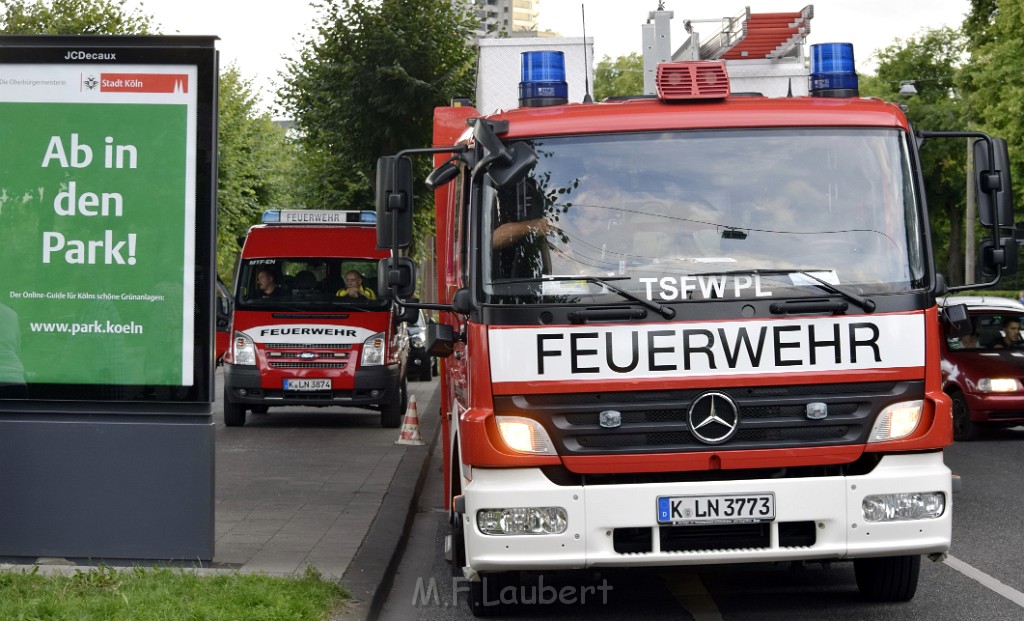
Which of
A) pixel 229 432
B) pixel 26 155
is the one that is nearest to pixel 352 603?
pixel 26 155

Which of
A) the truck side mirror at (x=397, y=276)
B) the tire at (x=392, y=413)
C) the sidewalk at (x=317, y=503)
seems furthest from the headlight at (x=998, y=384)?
the truck side mirror at (x=397, y=276)

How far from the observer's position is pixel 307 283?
Answer: 18844 millimetres

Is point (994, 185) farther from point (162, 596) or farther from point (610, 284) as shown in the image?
point (162, 596)

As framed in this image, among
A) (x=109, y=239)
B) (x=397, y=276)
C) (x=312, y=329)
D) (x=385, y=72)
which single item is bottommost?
(x=312, y=329)

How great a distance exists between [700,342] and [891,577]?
174cm

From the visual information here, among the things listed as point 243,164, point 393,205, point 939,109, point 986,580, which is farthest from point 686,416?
point 939,109

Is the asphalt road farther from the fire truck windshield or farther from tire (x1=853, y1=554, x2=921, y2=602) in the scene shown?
the fire truck windshield

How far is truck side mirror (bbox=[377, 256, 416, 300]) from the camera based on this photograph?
741 centimetres

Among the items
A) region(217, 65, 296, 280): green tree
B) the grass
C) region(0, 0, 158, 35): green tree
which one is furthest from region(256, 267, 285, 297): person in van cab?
region(217, 65, 296, 280): green tree

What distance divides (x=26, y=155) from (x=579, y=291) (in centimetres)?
345

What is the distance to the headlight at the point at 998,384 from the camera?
1641cm

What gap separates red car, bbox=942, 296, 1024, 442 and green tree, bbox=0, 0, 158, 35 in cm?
2827

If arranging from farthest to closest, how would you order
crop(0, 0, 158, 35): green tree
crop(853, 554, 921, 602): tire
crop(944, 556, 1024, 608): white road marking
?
1. crop(0, 0, 158, 35): green tree
2. crop(944, 556, 1024, 608): white road marking
3. crop(853, 554, 921, 602): tire

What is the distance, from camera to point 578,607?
767cm
